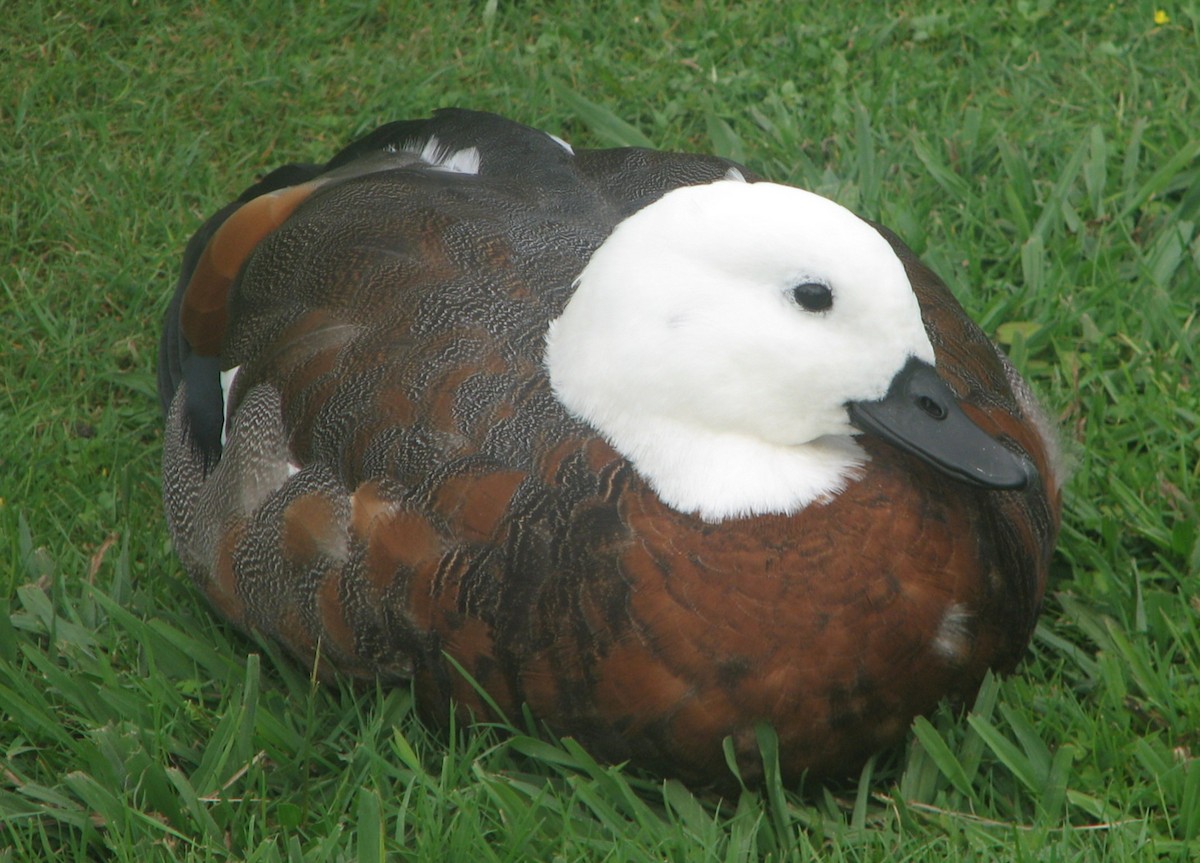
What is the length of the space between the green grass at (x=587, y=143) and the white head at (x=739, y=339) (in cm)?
44

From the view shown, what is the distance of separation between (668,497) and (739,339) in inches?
10.1

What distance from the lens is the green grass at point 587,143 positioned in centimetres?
246

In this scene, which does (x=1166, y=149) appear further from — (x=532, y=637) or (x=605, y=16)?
(x=532, y=637)

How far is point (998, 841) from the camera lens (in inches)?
92.3

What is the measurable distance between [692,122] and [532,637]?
7.36ft

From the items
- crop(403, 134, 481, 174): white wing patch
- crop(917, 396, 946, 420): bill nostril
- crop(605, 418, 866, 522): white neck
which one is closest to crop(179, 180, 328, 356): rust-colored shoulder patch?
crop(403, 134, 481, 174): white wing patch

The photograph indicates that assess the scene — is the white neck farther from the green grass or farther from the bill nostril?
the green grass

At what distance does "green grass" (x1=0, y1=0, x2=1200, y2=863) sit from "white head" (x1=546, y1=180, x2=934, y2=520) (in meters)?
0.44

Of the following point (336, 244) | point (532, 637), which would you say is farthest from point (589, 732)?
point (336, 244)

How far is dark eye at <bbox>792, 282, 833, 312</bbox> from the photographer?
2211 mm

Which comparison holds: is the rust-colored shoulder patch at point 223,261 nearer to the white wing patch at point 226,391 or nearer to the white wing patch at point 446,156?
the white wing patch at point 226,391

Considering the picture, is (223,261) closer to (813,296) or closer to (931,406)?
(813,296)

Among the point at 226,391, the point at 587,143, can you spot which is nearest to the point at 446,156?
the point at 226,391

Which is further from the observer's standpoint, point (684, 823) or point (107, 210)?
point (107, 210)
